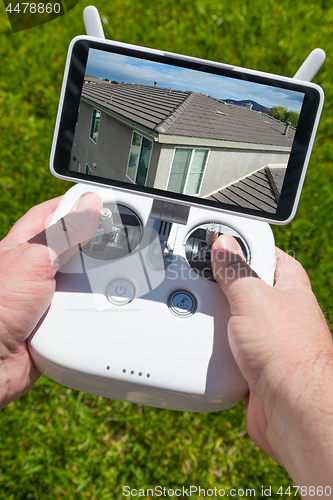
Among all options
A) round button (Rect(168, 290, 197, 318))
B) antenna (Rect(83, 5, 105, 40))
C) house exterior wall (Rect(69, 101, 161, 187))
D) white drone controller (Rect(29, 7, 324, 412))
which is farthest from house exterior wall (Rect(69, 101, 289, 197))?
round button (Rect(168, 290, 197, 318))

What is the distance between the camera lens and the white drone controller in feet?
3.18

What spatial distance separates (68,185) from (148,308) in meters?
1.14

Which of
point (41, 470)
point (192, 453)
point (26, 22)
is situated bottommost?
point (41, 470)

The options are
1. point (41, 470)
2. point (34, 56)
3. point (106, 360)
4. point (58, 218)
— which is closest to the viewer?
point (106, 360)

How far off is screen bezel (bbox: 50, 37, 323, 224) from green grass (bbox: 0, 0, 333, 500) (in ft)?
3.28

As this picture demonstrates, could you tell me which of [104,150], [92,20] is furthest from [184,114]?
[92,20]

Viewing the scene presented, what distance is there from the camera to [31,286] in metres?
0.99

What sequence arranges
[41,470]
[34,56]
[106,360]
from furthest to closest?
[34,56], [41,470], [106,360]

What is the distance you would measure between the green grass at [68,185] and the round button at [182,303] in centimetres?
79

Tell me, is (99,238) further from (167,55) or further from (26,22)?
(26,22)

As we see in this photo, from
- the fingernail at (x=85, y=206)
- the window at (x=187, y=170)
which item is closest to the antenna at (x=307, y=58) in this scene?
the window at (x=187, y=170)

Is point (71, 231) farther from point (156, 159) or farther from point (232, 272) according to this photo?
point (232, 272)

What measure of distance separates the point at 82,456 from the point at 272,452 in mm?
935

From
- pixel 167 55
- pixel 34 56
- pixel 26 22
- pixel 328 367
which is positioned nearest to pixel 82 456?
pixel 328 367
